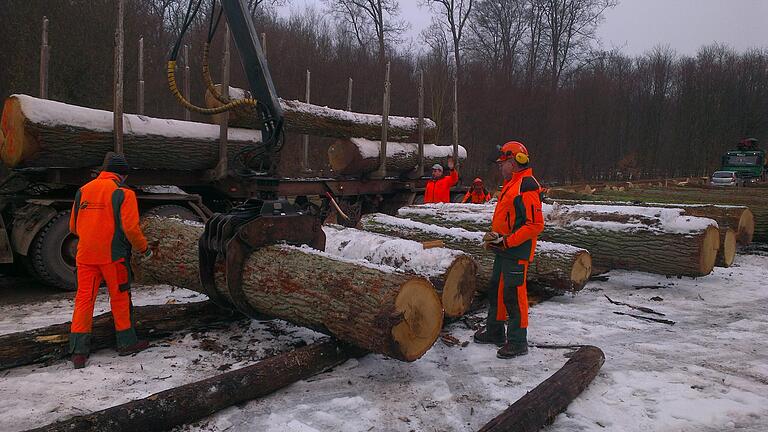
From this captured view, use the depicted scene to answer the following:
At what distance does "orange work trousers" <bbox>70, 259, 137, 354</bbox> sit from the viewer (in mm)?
4266

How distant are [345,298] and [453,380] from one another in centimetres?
104

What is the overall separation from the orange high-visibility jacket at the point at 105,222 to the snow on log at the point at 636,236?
4.73m

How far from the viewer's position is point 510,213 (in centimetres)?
476

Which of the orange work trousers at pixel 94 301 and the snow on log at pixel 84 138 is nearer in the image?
the orange work trousers at pixel 94 301

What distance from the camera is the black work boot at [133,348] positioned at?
14.7 feet

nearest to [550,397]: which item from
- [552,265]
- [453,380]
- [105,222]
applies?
[453,380]

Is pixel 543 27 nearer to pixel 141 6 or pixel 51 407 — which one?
pixel 141 6

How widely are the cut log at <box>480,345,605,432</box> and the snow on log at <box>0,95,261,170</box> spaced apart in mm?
6182

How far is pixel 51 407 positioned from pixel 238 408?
3.97ft

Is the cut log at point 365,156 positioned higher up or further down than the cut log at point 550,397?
higher up

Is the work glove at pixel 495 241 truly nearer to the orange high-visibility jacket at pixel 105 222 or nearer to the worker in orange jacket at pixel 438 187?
the orange high-visibility jacket at pixel 105 222

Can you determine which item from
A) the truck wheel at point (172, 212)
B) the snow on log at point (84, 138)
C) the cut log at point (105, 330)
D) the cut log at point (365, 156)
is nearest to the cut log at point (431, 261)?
the cut log at point (105, 330)

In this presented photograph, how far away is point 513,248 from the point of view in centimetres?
471

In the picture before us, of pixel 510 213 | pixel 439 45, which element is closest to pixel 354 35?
pixel 439 45
